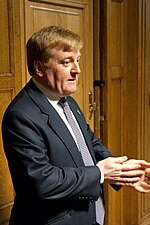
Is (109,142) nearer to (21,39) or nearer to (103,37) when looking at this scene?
(103,37)

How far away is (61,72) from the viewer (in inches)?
59.9

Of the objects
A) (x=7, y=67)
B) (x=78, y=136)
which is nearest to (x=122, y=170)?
(x=78, y=136)

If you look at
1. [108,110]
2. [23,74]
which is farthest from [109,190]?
[23,74]

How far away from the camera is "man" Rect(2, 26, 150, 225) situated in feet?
4.61

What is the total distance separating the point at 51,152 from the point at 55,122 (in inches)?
4.5

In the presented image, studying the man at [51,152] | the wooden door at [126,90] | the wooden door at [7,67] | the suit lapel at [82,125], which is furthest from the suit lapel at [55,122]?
the wooden door at [126,90]

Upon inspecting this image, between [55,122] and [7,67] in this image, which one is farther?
[7,67]

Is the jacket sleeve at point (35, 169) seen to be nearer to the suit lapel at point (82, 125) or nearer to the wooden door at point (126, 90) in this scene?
the suit lapel at point (82, 125)

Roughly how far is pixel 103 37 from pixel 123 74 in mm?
358

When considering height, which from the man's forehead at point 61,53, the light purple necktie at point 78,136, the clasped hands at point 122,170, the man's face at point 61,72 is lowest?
the clasped hands at point 122,170

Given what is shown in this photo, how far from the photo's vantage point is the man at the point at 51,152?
1.40m

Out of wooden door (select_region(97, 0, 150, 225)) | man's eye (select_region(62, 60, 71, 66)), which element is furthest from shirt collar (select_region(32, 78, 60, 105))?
wooden door (select_region(97, 0, 150, 225))

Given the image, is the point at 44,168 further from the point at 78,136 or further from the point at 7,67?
the point at 7,67

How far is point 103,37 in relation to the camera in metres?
2.74
